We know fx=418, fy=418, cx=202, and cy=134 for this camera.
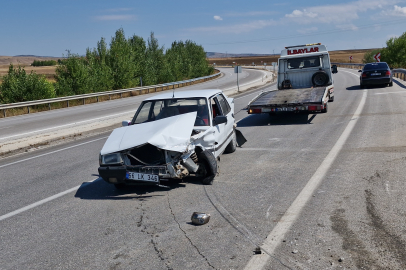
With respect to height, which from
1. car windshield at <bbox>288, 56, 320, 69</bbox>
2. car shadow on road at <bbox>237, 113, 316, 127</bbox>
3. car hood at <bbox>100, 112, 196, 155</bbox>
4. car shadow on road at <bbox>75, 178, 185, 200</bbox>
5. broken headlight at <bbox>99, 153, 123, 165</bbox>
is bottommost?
car shadow on road at <bbox>237, 113, 316, 127</bbox>

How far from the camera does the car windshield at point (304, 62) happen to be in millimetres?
18406

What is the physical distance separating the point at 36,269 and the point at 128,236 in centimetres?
117

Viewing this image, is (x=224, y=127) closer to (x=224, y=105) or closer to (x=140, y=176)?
(x=224, y=105)

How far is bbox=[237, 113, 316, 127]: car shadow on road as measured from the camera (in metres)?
15.1

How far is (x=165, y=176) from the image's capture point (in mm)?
6781

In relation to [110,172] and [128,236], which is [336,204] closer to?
[128,236]

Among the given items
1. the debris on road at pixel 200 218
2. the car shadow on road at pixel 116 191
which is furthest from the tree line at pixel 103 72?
the debris on road at pixel 200 218

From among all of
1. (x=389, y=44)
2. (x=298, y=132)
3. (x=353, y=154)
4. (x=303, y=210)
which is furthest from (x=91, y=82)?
(x=389, y=44)

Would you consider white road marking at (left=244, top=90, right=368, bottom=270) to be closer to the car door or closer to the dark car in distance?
the car door

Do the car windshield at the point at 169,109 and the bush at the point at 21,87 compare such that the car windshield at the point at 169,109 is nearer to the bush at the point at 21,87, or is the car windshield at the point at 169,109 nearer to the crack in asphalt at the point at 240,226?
the crack in asphalt at the point at 240,226

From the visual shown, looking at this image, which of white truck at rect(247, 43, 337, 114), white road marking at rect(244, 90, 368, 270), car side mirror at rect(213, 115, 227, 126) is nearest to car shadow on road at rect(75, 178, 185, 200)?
car side mirror at rect(213, 115, 227, 126)

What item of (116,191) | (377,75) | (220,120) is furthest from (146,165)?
(377,75)

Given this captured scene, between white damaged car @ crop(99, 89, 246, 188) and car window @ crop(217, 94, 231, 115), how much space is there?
0.58 meters

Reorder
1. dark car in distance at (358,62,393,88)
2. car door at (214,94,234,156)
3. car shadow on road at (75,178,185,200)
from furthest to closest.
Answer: dark car in distance at (358,62,393,88) < car door at (214,94,234,156) < car shadow on road at (75,178,185,200)
